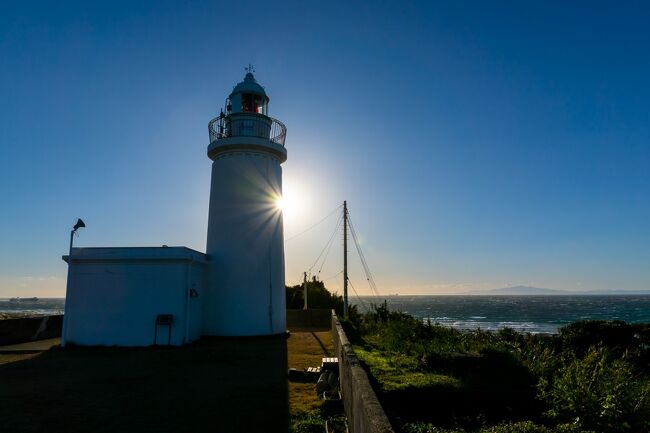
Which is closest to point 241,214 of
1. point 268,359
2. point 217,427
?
point 268,359

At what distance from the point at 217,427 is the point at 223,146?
40.9ft

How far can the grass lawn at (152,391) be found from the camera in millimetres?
6086

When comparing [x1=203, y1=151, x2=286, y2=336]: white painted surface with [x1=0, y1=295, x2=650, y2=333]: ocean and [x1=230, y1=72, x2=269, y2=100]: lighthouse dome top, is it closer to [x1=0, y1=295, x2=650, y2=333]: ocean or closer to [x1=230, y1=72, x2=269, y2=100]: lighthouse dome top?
[x1=230, y1=72, x2=269, y2=100]: lighthouse dome top

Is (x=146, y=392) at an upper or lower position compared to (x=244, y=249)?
lower

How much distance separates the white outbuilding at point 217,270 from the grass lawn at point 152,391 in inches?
48.1

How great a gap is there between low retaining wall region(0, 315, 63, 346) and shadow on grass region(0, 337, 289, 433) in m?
3.57

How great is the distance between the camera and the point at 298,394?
7.75 meters

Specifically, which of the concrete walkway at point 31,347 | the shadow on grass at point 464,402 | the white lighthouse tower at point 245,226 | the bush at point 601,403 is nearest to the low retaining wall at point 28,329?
the concrete walkway at point 31,347

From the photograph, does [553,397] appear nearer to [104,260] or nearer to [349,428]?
[349,428]

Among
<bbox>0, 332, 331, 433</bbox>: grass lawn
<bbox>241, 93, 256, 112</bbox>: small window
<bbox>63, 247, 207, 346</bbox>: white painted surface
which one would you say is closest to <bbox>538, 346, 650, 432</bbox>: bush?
<bbox>0, 332, 331, 433</bbox>: grass lawn

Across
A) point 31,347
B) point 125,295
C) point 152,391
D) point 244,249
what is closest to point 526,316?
point 244,249

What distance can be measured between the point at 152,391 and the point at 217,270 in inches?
346

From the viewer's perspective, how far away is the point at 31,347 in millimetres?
13984

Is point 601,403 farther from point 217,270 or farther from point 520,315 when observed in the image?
point 520,315
